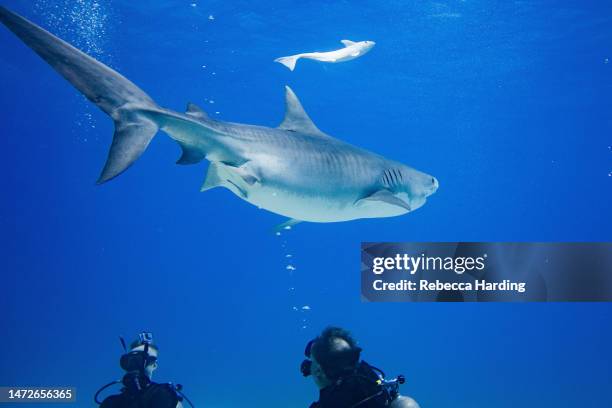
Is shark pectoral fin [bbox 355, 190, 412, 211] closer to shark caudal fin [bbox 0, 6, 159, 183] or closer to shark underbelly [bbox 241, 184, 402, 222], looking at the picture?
shark underbelly [bbox 241, 184, 402, 222]

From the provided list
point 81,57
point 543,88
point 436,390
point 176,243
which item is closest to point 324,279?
point 176,243

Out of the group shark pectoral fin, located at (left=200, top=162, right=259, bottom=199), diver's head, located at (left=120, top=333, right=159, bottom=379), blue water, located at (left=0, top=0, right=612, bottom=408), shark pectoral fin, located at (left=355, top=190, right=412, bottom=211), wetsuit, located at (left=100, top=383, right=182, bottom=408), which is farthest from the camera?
blue water, located at (left=0, top=0, right=612, bottom=408)

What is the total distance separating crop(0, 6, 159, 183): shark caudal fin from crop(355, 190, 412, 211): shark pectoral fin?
2.23 m

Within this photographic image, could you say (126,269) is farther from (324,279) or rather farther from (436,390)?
(436,390)

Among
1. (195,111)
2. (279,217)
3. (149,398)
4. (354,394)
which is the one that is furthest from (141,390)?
(279,217)

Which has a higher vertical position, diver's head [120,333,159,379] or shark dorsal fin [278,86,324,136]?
shark dorsal fin [278,86,324,136]

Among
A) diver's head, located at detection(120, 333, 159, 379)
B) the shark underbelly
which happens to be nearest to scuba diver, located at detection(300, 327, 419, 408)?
diver's head, located at detection(120, 333, 159, 379)

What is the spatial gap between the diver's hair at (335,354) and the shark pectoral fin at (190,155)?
1810mm

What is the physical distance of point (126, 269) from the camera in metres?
56.3

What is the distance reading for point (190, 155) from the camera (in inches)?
154

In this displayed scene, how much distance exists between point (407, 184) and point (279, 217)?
3453 cm

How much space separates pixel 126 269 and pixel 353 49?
5151cm

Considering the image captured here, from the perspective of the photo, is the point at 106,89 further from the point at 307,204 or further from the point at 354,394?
the point at 354,394

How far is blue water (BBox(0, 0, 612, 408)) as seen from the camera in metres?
17.3
